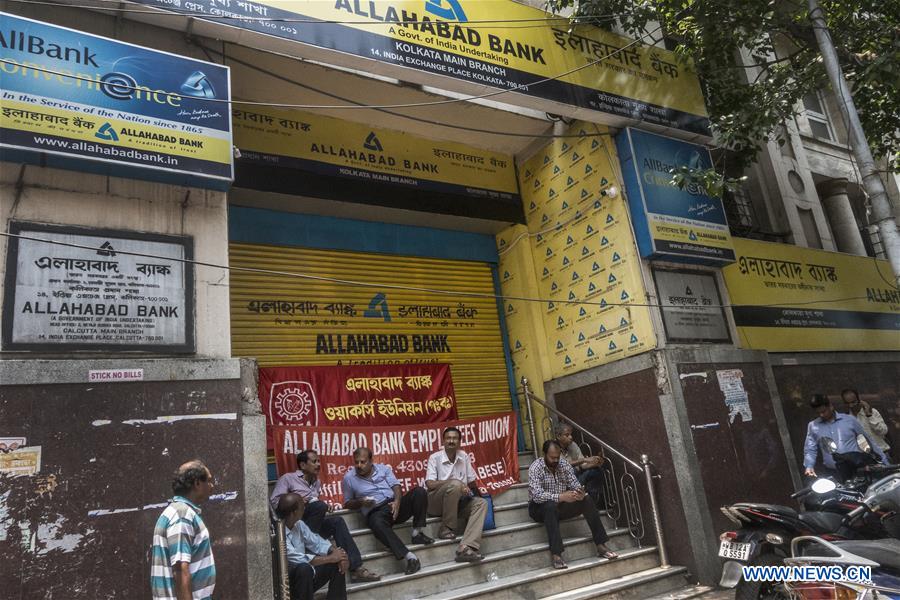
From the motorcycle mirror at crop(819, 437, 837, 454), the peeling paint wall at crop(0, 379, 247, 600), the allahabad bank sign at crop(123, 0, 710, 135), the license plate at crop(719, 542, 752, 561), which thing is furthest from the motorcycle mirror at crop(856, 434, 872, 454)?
the peeling paint wall at crop(0, 379, 247, 600)

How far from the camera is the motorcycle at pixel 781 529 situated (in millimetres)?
4949

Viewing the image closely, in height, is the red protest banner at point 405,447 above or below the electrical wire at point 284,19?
below

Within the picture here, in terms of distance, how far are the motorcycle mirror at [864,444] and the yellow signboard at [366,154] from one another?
5727 millimetres

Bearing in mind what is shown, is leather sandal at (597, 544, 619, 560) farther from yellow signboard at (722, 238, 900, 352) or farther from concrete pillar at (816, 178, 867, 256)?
concrete pillar at (816, 178, 867, 256)

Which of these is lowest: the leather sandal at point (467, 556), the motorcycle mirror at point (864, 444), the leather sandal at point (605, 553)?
the leather sandal at point (605, 553)

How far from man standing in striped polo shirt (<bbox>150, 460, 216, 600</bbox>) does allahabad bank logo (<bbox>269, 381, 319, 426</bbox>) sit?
3754 mm

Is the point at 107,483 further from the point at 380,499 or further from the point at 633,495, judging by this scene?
the point at 633,495

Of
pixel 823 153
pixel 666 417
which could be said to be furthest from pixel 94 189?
pixel 823 153

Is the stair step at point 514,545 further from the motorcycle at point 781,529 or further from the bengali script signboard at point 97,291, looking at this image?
the bengali script signboard at point 97,291

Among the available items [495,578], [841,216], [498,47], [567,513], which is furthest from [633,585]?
[841,216]

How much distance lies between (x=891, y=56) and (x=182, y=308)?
917 cm

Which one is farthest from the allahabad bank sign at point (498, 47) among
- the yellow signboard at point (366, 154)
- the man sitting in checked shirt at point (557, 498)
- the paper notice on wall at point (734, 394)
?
the man sitting in checked shirt at point (557, 498)

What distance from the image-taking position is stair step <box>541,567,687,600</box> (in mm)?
6355

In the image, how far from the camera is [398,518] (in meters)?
6.80
